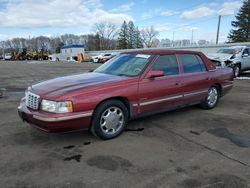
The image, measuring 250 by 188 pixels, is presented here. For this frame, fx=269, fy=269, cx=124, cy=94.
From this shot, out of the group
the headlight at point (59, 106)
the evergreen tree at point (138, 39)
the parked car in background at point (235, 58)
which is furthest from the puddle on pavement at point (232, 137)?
the evergreen tree at point (138, 39)

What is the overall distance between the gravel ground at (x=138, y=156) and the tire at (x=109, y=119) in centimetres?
15

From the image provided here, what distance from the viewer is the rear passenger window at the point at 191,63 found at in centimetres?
600

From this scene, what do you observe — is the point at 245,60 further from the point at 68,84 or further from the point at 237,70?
the point at 68,84

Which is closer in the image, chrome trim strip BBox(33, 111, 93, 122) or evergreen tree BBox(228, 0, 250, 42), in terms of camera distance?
chrome trim strip BBox(33, 111, 93, 122)

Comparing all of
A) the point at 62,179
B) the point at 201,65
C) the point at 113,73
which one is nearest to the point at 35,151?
the point at 62,179

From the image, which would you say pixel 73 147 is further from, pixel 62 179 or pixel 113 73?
pixel 113 73

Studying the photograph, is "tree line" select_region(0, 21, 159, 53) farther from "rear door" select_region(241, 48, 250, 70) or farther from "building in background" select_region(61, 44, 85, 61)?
"rear door" select_region(241, 48, 250, 70)

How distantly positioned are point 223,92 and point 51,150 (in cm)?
494

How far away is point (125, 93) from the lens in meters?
4.78

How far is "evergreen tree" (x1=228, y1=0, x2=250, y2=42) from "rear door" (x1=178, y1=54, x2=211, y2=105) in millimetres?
53338

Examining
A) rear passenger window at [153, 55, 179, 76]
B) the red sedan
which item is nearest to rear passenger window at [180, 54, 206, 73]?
the red sedan

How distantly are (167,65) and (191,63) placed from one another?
35.8 inches

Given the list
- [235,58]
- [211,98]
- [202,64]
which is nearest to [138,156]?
[202,64]

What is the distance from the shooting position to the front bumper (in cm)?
414
